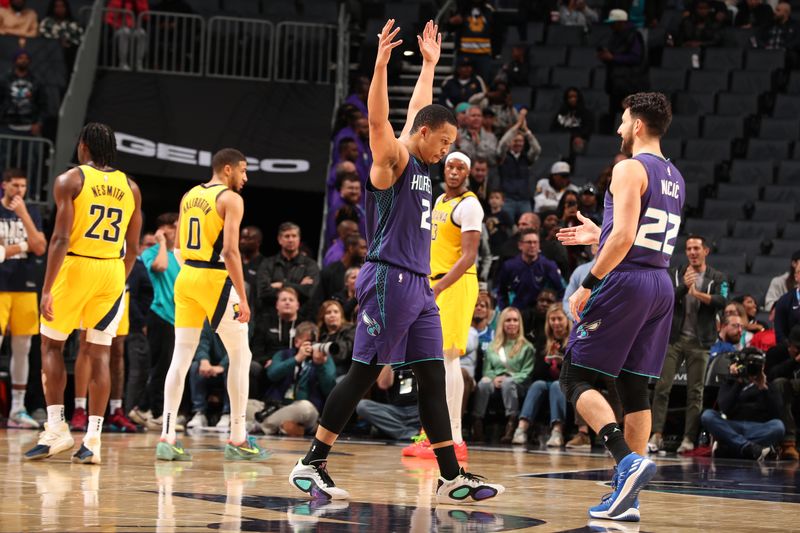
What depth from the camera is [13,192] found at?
1012 cm

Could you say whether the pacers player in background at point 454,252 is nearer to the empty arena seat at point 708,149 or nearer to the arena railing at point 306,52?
the arena railing at point 306,52

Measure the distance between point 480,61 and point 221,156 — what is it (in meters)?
8.96

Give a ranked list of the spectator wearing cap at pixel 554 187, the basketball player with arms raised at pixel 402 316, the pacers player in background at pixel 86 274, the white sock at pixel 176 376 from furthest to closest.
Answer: the spectator wearing cap at pixel 554 187 → the white sock at pixel 176 376 → the pacers player in background at pixel 86 274 → the basketball player with arms raised at pixel 402 316

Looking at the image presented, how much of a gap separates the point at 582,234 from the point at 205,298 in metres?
3.05

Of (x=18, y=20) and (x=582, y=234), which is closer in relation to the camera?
(x=582, y=234)

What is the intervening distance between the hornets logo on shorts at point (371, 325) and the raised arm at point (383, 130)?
0.65 meters

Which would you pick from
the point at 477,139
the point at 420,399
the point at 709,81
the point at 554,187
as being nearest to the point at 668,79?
the point at 709,81

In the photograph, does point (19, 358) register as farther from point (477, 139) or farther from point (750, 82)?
point (750, 82)

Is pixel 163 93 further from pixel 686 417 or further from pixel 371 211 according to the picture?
pixel 371 211

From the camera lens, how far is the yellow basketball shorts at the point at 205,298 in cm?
814

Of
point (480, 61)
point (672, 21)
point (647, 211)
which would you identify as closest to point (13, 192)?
point (647, 211)

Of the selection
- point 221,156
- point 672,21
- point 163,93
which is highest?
point 672,21

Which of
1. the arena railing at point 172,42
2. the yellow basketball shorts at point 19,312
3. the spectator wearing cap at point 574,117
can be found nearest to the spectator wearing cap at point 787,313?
the spectator wearing cap at point 574,117

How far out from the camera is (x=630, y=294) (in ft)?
18.9
